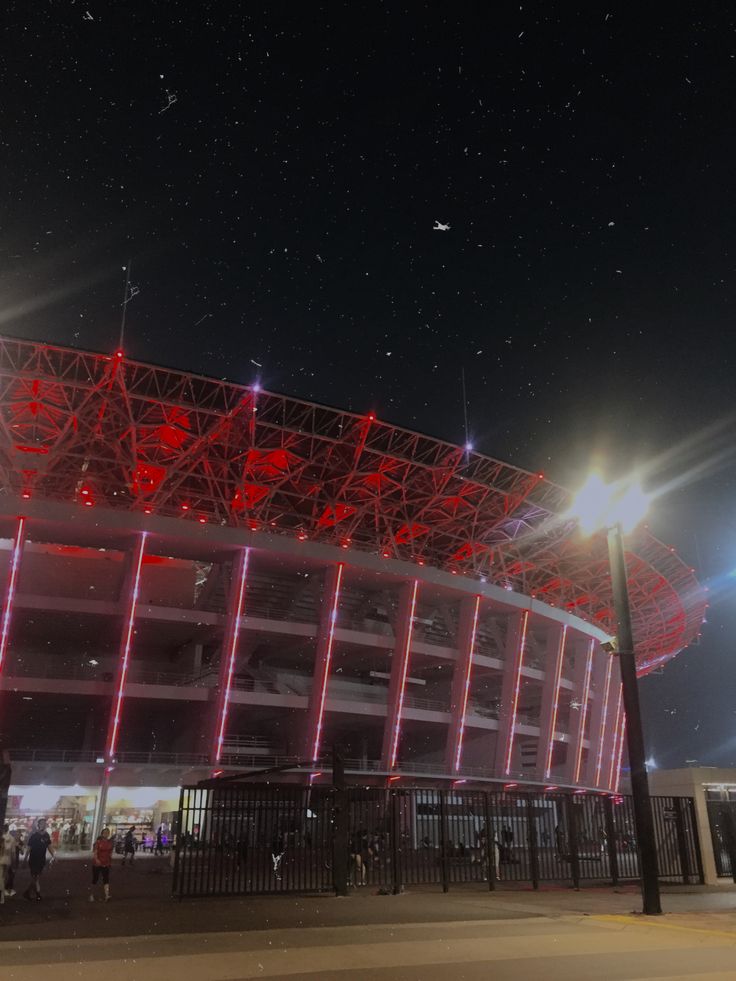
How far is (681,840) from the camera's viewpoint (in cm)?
1897

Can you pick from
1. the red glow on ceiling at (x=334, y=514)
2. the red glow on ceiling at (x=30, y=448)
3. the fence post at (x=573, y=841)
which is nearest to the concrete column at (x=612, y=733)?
the red glow on ceiling at (x=334, y=514)

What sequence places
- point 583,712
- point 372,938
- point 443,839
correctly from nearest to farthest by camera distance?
point 372,938, point 443,839, point 583,712

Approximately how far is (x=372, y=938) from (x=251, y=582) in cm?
3880

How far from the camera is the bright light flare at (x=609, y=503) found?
1376 centimetres

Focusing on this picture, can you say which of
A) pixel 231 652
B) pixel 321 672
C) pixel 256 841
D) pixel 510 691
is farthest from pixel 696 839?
pixel 510 691

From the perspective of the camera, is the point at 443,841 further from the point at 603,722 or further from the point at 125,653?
the point at 603,722

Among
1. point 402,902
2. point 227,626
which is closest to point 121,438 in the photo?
point 227,626

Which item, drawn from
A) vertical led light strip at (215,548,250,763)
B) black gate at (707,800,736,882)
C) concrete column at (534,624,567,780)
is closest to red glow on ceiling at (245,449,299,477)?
vertical led light strip at (215,548,250,763)

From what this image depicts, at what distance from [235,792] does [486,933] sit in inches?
281

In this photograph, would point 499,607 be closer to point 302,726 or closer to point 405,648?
point 405,648

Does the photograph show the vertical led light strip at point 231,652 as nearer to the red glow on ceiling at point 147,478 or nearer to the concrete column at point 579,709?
the red glow on ceiling at point 147,478

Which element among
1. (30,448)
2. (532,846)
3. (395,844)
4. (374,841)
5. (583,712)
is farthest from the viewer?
(583,712)

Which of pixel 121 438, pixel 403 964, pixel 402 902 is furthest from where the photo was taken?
pixel 121 438

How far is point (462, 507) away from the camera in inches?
1750
